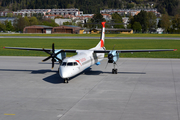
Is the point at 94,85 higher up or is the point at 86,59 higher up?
the point at 86,59

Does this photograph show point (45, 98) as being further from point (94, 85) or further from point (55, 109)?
point (94, 85)

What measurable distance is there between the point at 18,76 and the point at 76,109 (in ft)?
44.2

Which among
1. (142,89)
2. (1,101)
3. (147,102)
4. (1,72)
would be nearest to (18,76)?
(1,72)

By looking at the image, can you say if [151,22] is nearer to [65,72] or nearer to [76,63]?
[76,63]

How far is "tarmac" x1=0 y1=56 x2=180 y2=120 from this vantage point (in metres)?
15.2

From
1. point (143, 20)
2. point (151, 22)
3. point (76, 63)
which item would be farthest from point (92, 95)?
point (151, 22)

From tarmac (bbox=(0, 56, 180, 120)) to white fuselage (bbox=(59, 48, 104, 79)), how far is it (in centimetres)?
116

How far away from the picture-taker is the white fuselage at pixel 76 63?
2267cm

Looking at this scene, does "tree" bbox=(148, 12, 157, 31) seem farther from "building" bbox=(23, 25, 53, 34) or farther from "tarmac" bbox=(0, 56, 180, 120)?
"tarmac" bbox=(0, 56, 180, 120)

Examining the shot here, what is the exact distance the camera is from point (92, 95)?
19.6 m

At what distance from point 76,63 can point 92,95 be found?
5.18 meters

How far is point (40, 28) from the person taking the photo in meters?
166

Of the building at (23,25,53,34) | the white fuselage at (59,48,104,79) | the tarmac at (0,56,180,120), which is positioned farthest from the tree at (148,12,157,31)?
the white fuselage at (59,48,104,79)

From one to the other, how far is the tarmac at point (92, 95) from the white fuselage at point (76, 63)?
1161 millimetres
